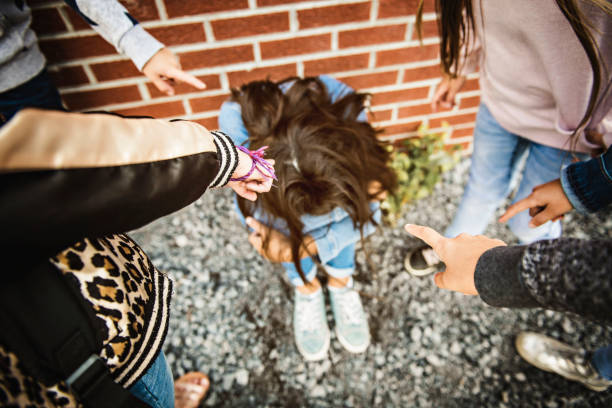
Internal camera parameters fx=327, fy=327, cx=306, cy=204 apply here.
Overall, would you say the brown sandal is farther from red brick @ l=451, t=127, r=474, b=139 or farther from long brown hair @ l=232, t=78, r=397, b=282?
red brick @ l=451, t=127, r=474, b=139

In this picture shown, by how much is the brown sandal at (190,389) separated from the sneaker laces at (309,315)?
50 centimetres

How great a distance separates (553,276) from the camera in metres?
0.59

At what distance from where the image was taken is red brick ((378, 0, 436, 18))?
139 cm

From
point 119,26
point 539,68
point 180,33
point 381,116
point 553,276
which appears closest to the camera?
point 553,276

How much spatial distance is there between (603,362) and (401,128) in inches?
56.1

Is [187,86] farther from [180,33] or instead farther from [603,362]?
[603,362]

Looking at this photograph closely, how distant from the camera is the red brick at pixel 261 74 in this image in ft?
5.03

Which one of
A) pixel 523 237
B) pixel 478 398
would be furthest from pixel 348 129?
pixel 478 398

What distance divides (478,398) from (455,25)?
1540 millimetres

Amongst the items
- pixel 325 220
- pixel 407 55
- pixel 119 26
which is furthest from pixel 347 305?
pixel 119 26

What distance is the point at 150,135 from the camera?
1.82ft

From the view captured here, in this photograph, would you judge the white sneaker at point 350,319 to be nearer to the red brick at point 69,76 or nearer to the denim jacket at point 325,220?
the denim jacket at point 325,220

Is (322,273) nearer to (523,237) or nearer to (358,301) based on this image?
(358,301)

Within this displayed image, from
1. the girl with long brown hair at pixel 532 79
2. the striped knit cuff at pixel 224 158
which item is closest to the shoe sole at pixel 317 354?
the girl with long brown hair at pixel 532 79
